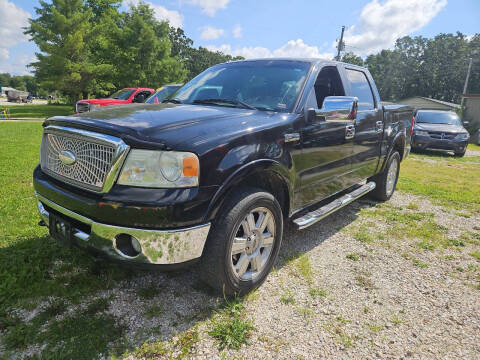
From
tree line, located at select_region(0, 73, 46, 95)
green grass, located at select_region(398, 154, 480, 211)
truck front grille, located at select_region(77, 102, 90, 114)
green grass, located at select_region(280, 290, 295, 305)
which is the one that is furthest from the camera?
tree line, located at select_region(0, 73, 46, 95)

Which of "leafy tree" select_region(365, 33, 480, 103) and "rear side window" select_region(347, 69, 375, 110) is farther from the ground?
"leafy tree" select_region(365, 33, 480, 103)

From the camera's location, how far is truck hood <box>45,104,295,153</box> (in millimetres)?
1973

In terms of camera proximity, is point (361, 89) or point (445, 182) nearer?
point (361, 89)

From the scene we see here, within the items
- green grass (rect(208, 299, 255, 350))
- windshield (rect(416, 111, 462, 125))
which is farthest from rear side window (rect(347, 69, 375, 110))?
windshield (rect(416, 111, 462, 125))

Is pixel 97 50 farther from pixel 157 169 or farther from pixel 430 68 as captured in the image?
pixel 430 68

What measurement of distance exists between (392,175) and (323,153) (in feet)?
9.29

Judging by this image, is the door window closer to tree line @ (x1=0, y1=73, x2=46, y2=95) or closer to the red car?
the red car

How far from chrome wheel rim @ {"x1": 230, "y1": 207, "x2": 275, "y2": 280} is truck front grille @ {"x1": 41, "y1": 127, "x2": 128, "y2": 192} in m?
0.95

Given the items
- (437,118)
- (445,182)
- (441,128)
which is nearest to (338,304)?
(445,182)

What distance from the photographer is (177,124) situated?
7.10 feet

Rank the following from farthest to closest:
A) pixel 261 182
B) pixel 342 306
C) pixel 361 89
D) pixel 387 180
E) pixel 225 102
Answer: pixel 387 180 → pixel 361 89 → pixel 225 102 → pixel 261 182 → pixel 342 306

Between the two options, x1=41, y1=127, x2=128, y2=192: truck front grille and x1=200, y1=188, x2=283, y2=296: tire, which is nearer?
x1=41, y1=127, x2=128, y2=192: truck front grille

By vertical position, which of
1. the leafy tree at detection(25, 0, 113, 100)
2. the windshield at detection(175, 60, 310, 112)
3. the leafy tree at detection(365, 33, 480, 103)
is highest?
the leafy tree at detection(365, 33, 480, 103)

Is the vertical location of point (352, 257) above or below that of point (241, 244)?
below
